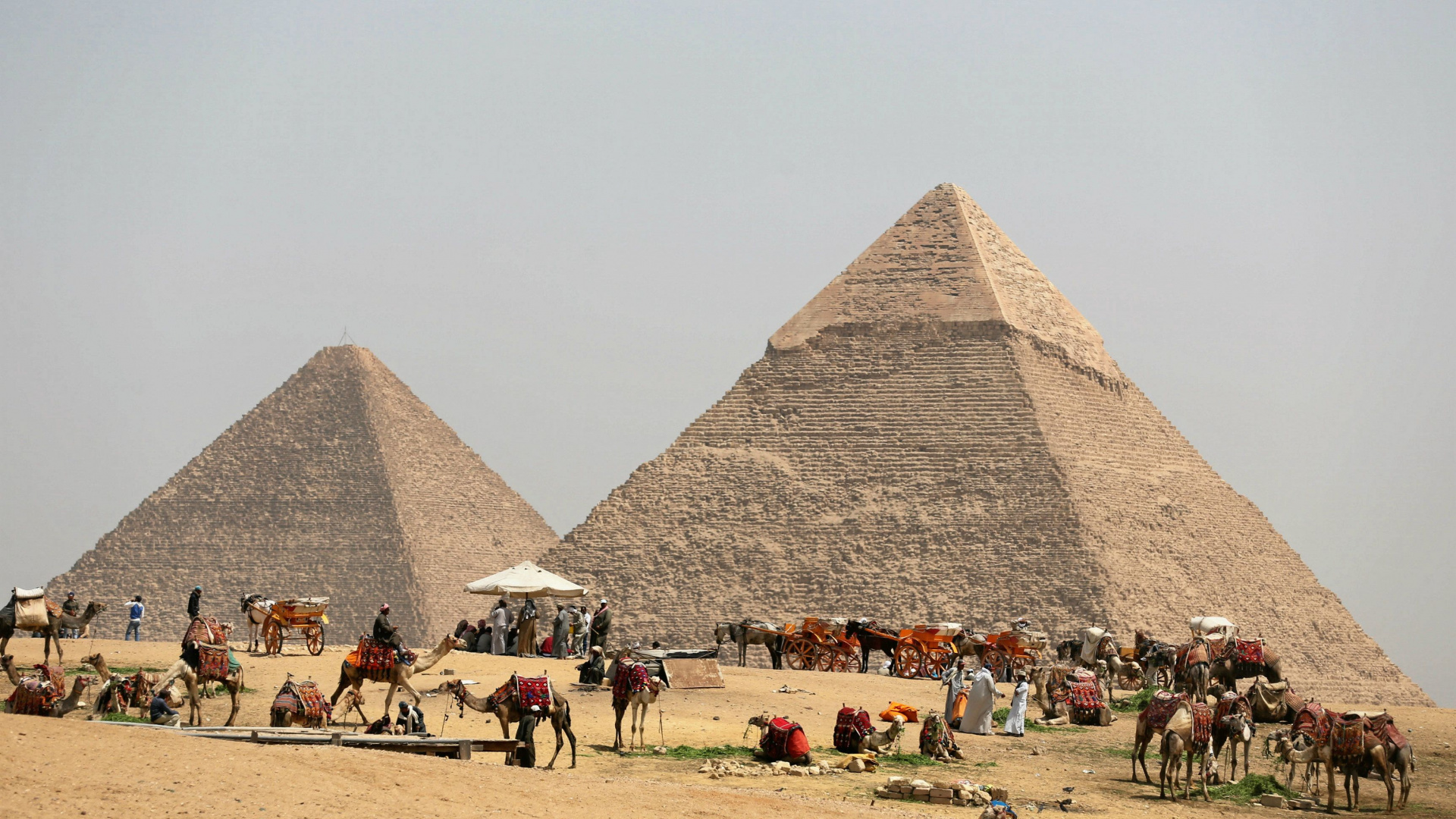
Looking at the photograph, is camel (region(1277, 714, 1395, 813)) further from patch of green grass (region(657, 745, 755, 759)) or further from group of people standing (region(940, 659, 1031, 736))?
patch of green grass (region(657, 745, 755, 759))

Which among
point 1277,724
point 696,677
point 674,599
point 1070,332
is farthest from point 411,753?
→ point 1070,332

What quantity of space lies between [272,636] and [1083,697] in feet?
35.1

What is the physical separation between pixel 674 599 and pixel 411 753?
1424 inches

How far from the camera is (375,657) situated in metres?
16.5

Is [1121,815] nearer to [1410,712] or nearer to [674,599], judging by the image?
[1410,712]

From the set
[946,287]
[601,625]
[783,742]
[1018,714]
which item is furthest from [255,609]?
[946,287]

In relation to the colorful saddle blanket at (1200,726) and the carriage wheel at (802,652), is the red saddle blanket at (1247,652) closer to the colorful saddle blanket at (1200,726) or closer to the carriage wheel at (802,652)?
the colorful saddle blanket at (1200,726)

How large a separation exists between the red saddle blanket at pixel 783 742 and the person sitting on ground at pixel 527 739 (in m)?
2.16

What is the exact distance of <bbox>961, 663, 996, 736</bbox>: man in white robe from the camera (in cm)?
1975

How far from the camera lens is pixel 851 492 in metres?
51.2

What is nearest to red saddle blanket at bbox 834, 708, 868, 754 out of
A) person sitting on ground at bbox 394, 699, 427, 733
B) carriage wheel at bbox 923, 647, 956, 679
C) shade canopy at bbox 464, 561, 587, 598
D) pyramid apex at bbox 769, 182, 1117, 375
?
person sitting on ground at bbox 394, 699, 427, 733

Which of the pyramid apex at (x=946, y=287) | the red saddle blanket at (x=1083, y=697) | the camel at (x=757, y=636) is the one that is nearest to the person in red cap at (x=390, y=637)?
the red saddle blanket at (x=1083, y=697)

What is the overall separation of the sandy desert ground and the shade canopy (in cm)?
398

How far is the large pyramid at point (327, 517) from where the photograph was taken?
75125 mm
